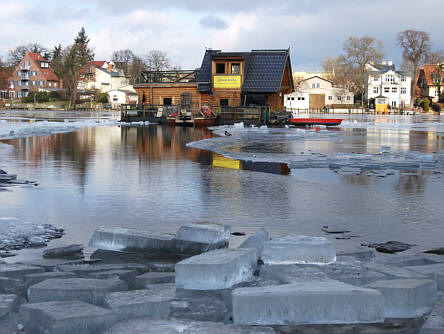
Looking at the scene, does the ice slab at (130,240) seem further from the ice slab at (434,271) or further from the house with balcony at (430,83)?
the house with balcony at (430,83)

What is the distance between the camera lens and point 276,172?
14.4 m

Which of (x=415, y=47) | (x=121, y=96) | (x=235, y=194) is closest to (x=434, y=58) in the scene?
(x=415, y=47)

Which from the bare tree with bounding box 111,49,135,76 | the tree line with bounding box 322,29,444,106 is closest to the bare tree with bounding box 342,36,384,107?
the tree line with bounding box 322,29,444,106

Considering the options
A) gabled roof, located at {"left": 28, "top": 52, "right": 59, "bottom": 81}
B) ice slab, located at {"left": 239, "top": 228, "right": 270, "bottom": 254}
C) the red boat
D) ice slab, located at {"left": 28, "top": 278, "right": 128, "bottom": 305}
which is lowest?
ice slab, located at {"left": 28, "top": 278, "right": 128, "bottom": 305}

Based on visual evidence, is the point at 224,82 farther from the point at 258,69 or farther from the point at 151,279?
the point at 151,279

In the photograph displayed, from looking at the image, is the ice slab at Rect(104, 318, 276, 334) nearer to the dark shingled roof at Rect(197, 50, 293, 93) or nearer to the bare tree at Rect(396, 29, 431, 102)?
the dark shingled roof at Rect(197, 50, 293, 93)

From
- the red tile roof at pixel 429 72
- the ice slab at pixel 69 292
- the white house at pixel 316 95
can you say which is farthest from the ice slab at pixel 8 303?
the red tile roof at pixel 429 72

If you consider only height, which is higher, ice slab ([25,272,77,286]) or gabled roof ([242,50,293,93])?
gabled roof ([242,50,293,93])

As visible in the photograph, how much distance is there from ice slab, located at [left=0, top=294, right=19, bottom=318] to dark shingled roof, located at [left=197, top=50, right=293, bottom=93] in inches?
1735

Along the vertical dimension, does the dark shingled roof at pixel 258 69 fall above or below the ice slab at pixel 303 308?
above

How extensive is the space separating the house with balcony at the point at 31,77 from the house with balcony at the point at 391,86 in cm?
7926

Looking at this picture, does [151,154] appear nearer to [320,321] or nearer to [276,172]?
[276,172]

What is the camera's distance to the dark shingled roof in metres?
48.5

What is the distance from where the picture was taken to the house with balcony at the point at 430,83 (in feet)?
422
